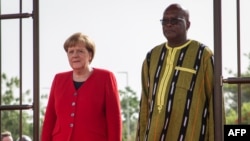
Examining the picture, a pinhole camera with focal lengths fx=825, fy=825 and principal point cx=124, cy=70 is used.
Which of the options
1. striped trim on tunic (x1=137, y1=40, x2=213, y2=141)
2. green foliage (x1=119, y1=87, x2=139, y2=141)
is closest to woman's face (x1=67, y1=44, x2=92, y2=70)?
striped trim on tunic (x1=137, y1=40, x2=213, y2=141)

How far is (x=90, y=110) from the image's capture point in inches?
179

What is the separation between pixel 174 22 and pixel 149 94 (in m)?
0.41

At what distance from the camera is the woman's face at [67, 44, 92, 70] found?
4.50 metres

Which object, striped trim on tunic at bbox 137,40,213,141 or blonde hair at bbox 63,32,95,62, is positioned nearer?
striped trim on tunic at bbox 137,40,213,141

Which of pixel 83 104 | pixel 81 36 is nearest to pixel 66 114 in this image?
pixel 83 104

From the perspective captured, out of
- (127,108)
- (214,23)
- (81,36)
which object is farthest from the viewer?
(127,108)

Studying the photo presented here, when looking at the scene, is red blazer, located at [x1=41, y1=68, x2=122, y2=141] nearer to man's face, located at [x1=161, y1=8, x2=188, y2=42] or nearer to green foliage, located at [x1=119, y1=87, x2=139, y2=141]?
man's face, located at [x1=161, y1=8, x2=188, y2=42]

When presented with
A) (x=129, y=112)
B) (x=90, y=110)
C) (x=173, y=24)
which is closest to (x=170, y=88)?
(x=173, y=24)

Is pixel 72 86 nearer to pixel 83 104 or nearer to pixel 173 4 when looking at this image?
pixel 83 104

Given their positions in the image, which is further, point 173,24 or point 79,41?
point 79,41

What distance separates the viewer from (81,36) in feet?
14.9

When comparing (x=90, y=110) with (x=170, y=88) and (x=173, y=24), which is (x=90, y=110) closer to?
(x=170, y=88)

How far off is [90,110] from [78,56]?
0.31 meters

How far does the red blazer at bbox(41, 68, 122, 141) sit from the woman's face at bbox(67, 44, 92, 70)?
0.40 ft
